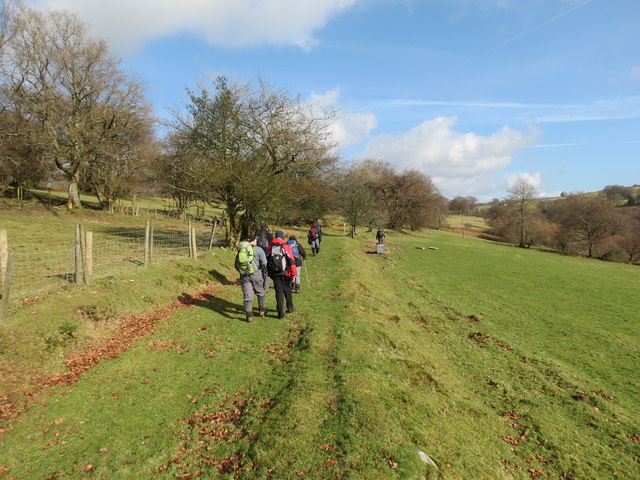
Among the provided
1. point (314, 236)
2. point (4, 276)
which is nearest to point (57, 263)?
point (4, 276)

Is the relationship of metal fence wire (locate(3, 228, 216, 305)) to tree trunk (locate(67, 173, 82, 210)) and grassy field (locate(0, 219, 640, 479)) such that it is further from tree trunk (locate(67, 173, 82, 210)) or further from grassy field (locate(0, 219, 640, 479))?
tree trunk (locate(67, 173, 82, 210))

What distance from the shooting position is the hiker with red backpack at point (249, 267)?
9.49 metres

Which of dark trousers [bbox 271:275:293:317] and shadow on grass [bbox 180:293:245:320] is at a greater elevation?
dark trousers [bbox 271:275:293:317]

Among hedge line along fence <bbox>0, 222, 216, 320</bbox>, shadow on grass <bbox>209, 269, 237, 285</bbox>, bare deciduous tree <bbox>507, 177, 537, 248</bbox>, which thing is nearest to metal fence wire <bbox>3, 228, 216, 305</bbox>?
hedge line along fence <bbox>0, 222, 216, 320</bbox>

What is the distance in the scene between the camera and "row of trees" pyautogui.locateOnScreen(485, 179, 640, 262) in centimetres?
5288

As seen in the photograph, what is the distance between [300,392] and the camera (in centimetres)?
610

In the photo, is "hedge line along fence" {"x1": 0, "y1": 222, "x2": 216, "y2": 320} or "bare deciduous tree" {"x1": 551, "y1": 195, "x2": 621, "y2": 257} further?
"bare deciduous tree" {"x1": 551, "y1": 195, "x2": 621, "y2": 257}

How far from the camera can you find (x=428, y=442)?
5262 mm

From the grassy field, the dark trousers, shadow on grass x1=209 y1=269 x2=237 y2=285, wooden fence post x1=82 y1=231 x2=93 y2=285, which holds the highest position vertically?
wooden fence post x1=82 y1=231 x2=93 y2=285

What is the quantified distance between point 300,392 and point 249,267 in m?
4.33

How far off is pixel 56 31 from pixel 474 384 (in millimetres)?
41086

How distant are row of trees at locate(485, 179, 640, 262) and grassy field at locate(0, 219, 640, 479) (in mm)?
52753

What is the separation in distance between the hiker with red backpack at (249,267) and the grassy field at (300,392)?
972mm

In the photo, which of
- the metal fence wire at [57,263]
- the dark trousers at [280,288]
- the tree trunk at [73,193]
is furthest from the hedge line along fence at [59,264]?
the tree trunk at [73,193]
